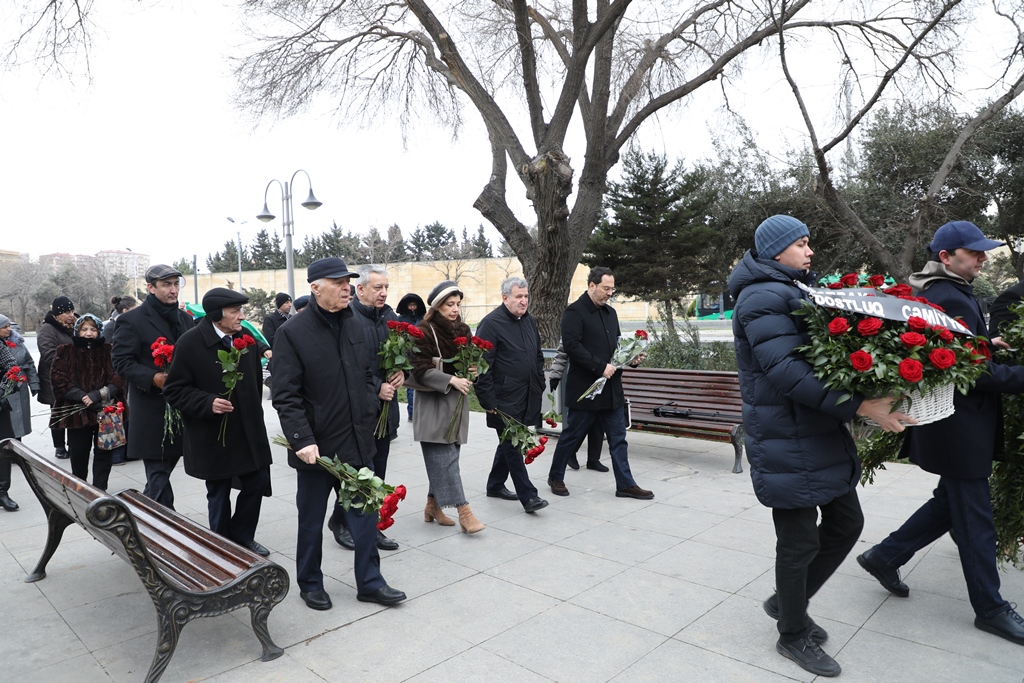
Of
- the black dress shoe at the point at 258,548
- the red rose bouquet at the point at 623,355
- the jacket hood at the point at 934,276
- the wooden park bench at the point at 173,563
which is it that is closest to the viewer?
the wooden park bench at the point at 173,563

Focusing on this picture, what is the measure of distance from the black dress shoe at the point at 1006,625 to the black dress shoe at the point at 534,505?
2.89 metres

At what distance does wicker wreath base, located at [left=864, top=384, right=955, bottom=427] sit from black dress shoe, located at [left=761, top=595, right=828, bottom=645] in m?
1.01

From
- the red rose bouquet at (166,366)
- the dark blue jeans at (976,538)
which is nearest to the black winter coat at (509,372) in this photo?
the red rose bouquet at (166,366)

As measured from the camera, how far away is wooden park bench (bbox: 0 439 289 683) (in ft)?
9.30

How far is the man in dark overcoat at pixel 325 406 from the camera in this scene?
3.63 m

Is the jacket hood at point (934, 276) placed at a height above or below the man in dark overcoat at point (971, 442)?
above

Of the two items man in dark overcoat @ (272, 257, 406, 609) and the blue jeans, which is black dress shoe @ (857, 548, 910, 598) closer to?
the blue jeans

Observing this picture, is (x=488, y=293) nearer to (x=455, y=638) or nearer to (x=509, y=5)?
(x=509, y=5)

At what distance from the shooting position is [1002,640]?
3.18 metres

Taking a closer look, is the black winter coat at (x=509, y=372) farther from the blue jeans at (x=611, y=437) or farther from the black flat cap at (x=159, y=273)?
the black flat cap at (x=159, y=273)

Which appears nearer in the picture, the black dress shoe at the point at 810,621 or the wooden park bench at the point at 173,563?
the wooden park bench at the point at 173,563

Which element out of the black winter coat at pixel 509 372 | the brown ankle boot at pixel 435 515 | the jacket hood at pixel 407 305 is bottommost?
the brown ankle boot at pixel 435 515

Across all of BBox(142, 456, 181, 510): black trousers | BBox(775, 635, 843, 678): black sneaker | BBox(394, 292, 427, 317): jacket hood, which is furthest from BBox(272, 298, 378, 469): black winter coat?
BBox(394, 292, 427, 317): jacket hood

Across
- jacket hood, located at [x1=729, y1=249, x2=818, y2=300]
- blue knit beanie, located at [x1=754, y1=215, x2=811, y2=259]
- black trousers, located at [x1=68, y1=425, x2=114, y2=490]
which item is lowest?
black trousers, located at [x1=68, y1=425, x2=114, y2=490]
